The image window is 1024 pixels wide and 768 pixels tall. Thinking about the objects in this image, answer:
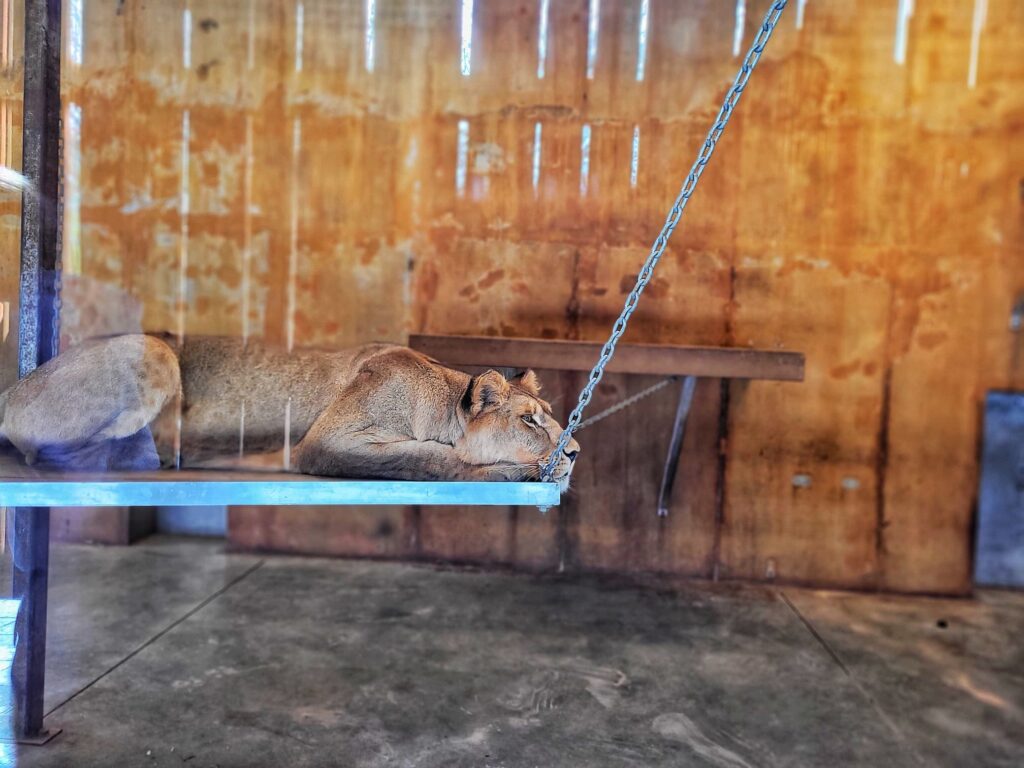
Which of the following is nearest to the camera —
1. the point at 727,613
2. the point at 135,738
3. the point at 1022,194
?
the point at 135,738

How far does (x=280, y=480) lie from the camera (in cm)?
231

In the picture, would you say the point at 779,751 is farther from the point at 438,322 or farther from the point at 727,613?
the point at 438,322

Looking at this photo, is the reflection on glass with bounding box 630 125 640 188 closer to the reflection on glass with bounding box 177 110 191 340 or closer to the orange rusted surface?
the orange rusted surface

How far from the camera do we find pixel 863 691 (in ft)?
12.2

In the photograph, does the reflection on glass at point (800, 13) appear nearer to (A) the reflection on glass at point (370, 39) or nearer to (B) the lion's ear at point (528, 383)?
(A) the reflection on glass at point (370, 39)

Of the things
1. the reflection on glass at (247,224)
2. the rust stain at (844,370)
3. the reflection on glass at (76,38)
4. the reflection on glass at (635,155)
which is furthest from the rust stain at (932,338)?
the reflection on glass at (76,38)

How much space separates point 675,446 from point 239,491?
10.5 ft

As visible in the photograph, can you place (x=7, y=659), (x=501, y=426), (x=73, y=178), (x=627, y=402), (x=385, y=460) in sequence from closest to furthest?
(x=385, y=460)
(x=501, y=426)
(x=7, y=659)
(x=627, y=402)
(x=73, y=178)

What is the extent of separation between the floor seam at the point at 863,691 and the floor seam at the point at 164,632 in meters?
3.67

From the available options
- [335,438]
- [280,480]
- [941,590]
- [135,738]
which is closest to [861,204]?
[941,590]

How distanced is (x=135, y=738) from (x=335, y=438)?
1638 millimetres

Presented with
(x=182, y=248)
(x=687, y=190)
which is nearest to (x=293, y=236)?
(x=182, y=248)

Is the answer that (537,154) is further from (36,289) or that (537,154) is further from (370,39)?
(36,289)

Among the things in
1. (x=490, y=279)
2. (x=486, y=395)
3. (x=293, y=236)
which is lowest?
(x=486, y=395)
